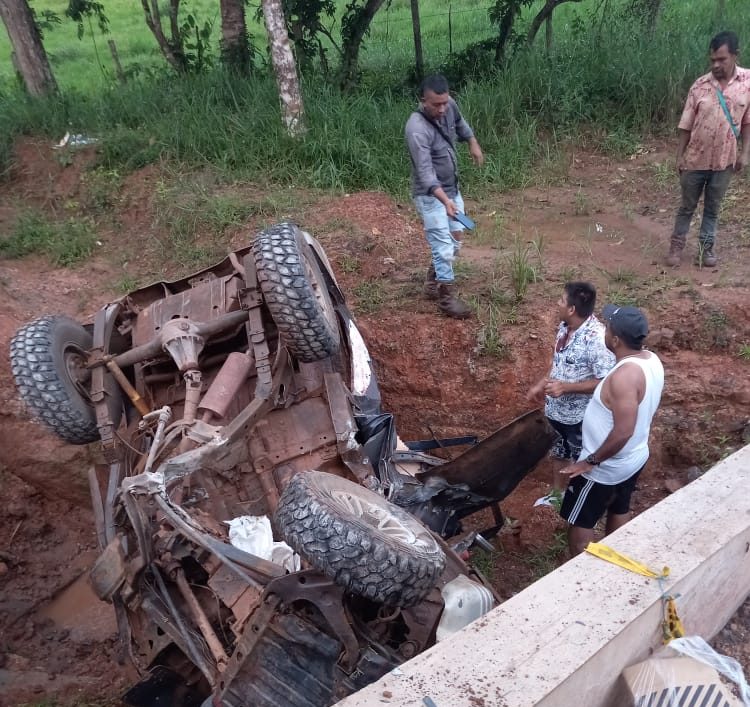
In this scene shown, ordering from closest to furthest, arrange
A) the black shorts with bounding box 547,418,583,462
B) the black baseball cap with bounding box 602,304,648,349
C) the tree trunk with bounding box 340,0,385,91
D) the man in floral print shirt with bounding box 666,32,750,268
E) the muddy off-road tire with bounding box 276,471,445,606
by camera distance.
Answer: the muddy off-road tire with bounding box 276,471,445,606, the black baseball cap with bounding box 602,304,648,349, the black shorts with bounding box 547,418,583,462, the man in floral print shirt with bounding box 666,32,750,268, the tree trunk with bounding box 340,0,385,91


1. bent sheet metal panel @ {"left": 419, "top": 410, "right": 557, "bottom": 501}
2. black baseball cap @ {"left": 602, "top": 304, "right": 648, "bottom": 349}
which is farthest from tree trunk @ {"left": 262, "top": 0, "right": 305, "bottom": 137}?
A: black baseball cap @ {"left": 602, "top": 304, "right": 648, "bottom": 349}

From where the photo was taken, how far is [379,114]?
8.86 metres

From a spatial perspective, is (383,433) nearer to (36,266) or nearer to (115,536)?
(115,536)

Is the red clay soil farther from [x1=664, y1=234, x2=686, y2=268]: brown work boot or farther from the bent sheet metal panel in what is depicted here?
the bent sheet metal panel

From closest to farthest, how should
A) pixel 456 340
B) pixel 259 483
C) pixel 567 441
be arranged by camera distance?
1. pixel 259 483
2. pixel 567 441
3. pixel 456 340

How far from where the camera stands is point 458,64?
34.9ft

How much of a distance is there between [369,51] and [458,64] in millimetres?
2805

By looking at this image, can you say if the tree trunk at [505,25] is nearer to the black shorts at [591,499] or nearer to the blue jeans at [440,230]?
the blue jeans at [440,230]

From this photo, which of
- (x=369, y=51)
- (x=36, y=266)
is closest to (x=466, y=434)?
(x=36, y=266)

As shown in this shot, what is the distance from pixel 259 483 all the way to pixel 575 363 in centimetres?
196

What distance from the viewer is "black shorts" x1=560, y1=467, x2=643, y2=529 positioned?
3.79 m

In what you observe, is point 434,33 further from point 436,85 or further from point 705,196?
point 436,85

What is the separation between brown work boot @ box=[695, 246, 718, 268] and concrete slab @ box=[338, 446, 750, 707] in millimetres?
3596

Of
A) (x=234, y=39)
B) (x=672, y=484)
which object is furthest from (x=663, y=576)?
(x=234, y=39)
